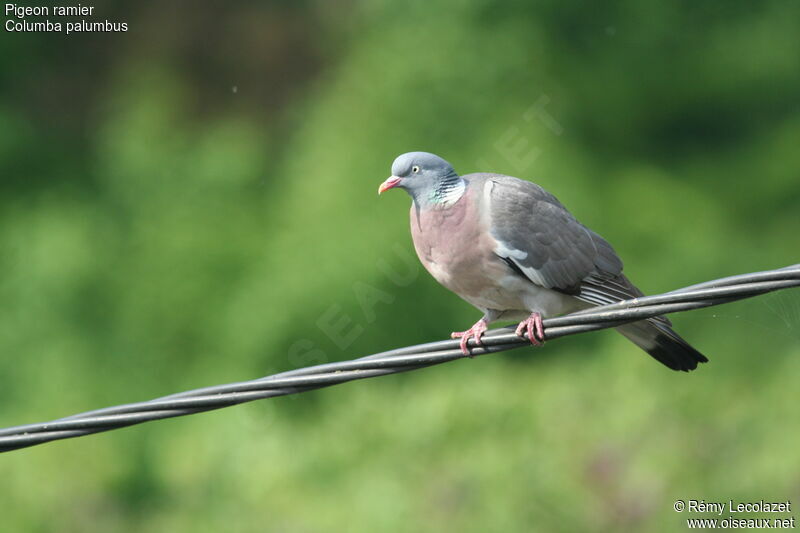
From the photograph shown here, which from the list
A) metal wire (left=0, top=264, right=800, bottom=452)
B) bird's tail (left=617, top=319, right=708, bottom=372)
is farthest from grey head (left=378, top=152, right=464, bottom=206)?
metal wire (left=0, top=264, right=800, bottom=452)

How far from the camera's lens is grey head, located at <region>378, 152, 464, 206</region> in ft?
12.5

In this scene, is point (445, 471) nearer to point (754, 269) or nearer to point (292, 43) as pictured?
point (754, 269)

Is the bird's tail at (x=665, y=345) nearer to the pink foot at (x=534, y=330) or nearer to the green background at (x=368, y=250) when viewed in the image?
the pink foot at (x=534, y=330)

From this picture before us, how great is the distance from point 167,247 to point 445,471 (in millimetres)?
3452

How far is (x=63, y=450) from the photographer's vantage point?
6.54m

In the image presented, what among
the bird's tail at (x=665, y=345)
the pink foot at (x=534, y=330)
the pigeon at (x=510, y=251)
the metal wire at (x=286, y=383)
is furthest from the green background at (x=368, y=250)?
the metal wire at (x=286, y=383)

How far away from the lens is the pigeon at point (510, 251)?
145 inches

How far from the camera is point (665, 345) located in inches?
150

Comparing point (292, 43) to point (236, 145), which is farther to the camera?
point (292, 43)

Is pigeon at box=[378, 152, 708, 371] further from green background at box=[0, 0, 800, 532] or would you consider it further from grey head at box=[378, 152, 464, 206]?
green background at box=[0, 0, 800, 532]

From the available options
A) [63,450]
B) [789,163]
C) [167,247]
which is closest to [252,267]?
[167,247]

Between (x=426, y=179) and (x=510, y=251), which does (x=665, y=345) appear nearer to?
(x=510, y=251)

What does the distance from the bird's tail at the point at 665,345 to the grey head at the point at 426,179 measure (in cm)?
78

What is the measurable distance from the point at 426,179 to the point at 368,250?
3.25 meters
